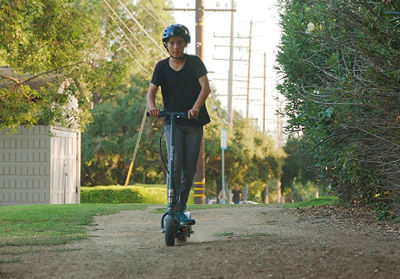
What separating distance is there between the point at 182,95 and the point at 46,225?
3735 millimetres

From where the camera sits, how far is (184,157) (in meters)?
6.97

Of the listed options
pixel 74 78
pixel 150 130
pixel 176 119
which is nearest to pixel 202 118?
pixel 176 119

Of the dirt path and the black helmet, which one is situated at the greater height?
the black helmet

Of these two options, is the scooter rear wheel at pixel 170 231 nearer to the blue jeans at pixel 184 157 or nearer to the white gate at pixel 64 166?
the blue jeans at pixel 184 157

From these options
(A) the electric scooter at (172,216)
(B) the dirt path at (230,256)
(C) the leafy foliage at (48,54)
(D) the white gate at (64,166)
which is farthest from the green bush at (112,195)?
(A) the electric scooter at (172,216)

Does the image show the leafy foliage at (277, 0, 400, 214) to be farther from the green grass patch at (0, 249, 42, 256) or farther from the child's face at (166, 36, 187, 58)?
the green grass patch at (0, 249, 42, 256)

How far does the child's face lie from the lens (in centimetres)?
688

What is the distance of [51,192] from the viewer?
69.8 feet

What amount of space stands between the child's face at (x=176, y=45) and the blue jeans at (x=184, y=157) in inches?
30.4

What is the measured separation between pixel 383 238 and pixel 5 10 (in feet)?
23.9

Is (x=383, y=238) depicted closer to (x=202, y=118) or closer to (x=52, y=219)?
(x=202, y=118)

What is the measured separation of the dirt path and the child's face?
2014mm

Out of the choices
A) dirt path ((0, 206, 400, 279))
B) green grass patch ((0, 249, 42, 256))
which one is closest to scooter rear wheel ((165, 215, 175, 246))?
dirt path ((0, 206, 400, 279))

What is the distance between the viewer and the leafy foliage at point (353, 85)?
6148 mm
